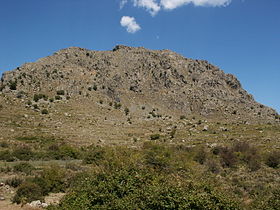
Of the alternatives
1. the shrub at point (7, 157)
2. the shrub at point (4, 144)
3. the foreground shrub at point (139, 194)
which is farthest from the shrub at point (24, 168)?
the shrub at point (4, 144)

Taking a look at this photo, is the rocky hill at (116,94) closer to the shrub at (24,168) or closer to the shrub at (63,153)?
the shrub at (63,153)

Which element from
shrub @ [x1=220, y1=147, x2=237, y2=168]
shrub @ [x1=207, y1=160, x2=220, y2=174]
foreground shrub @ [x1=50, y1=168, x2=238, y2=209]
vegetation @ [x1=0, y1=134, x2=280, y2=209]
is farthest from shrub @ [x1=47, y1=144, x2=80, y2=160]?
foreground shrub @ [x1=50, y1=168, x2=238, y2=209]

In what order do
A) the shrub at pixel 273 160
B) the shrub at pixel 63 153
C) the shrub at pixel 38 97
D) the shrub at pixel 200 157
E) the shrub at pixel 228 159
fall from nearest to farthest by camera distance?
1. the shrub at pixel 273 160
2. the shrub at pixel 228 159
3. the shrub at pixel 200 157
4. the shrub at pixel 63 153
5. the shrub at pixel 38 97

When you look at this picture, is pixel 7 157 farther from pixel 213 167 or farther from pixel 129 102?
pixel 129 102

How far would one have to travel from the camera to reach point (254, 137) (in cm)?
5081

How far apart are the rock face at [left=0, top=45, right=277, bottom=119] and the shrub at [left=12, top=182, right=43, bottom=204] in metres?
55.9

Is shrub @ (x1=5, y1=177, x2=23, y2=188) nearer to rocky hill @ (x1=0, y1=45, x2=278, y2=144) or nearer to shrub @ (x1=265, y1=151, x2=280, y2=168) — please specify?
shrub @ (x1=265, y1=151, x2=280, y2=168)

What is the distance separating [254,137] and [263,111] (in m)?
41.5

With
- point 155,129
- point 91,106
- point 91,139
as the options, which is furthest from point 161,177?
point 91,106

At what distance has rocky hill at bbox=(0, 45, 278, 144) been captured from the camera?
61.1 m

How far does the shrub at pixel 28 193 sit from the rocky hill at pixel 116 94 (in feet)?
105

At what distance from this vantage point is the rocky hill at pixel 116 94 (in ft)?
201

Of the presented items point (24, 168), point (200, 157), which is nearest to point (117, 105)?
point (200, 157)

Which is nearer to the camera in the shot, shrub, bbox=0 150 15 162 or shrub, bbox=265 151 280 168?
shrub, bbox=265 151 280 168
